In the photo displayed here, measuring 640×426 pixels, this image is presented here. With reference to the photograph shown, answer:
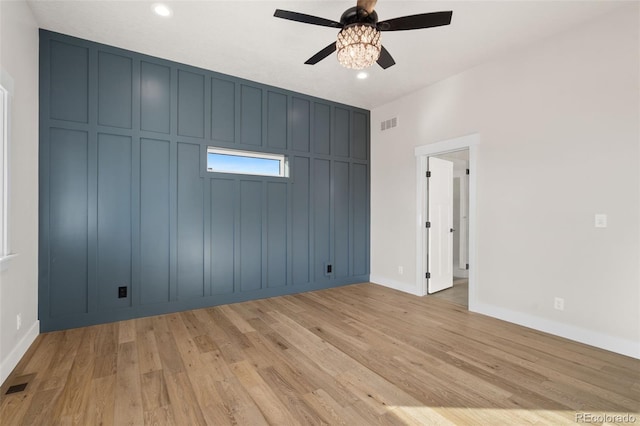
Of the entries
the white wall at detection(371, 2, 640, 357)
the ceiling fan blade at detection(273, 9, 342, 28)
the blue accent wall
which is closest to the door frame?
the white wall at detection(371, 2, 640, 357)

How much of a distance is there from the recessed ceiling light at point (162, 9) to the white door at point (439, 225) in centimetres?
380

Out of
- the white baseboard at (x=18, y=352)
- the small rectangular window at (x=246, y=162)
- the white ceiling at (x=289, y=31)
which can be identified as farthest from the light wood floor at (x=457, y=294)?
the white baseboard at (x=18, y=352)

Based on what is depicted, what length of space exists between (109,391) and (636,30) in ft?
17.3

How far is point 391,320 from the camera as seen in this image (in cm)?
350

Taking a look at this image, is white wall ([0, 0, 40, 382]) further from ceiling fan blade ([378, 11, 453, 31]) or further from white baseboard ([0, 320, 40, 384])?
ceiling fan blade ([378, 11, 453, 31])

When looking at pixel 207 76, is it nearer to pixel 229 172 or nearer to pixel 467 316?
pixel 229 172

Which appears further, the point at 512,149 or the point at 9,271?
the point at 512,149

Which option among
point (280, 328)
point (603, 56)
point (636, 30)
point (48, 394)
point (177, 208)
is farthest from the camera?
point (177, 208)

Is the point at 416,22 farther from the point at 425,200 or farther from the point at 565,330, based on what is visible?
the point at 565,330

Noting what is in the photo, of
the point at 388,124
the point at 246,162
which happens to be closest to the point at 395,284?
the point at 388,124

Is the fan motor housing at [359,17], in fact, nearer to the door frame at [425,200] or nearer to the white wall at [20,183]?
the door frame at [425,200]

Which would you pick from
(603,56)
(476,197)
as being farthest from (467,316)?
(603,56)

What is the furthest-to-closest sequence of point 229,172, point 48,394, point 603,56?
point 229,172, point 603,56, point 48,394

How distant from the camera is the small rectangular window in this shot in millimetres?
4105
